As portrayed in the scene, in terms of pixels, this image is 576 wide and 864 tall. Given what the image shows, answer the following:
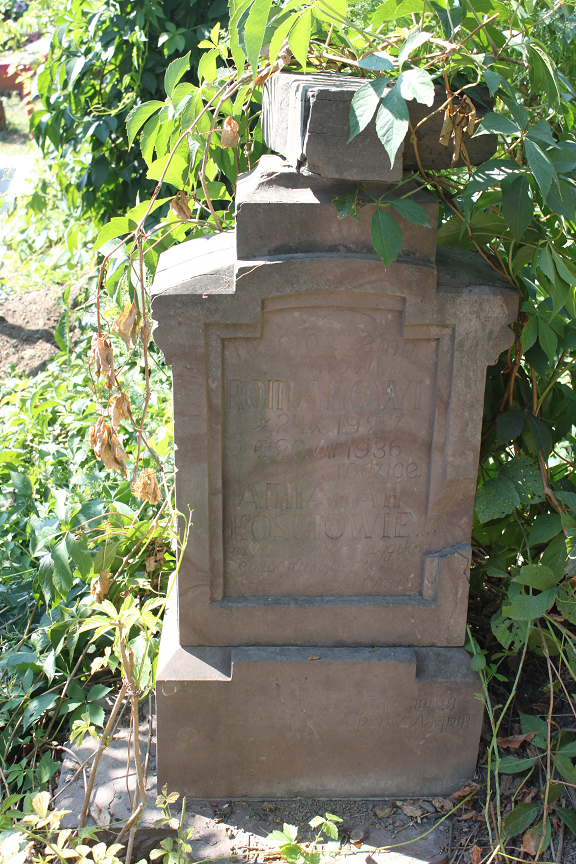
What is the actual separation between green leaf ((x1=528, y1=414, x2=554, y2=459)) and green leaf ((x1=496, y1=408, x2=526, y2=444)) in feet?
0.11

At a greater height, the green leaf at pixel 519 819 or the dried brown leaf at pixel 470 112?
the dried brown leaf at pixel 470 112

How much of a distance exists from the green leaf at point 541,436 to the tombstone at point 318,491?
0.80 ft

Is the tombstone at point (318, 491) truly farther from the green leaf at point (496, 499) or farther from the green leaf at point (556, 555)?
the green leaf at point (556, 555)

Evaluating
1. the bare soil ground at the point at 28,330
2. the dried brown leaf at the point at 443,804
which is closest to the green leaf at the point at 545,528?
the dried brown leaf at the point at 443,804

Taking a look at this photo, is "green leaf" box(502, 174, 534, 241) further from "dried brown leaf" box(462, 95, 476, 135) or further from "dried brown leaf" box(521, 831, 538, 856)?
"dried brown leaf" box(521, 831, 538, 856)

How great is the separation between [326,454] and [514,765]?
103cm

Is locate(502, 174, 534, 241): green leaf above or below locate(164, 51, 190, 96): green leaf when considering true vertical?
below

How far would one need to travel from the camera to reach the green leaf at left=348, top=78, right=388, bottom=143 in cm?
146

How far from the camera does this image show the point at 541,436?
2146 mm

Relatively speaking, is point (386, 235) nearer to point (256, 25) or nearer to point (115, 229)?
point (256, 25)

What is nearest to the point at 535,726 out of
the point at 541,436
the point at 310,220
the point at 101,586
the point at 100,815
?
the point at 541,436

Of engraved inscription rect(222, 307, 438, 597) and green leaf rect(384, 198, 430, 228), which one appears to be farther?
engraved inscription rect(222, 307, 438, 597)

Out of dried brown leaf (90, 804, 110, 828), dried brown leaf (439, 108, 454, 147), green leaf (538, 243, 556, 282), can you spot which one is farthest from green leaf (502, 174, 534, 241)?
dried brown leaf (90, 804, 110, 828)

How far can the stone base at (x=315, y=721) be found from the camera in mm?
2068
